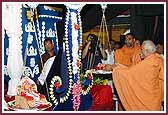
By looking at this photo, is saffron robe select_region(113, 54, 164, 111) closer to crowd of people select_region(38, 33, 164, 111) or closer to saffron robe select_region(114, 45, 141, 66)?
crowd of people select_region(38, 33, 164, 111)

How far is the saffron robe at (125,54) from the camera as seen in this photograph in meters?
4.42

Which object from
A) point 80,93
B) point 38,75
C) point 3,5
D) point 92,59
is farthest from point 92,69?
point 3,5

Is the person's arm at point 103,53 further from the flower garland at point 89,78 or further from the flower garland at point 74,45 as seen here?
the flower garland at point 74,45

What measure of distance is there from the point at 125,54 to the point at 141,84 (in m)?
0.77

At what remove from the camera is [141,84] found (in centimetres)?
377

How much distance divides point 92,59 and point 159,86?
875 millimetres

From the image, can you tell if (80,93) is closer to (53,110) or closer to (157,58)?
(53,110)

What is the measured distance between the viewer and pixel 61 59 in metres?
3.85

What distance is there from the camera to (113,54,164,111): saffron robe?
372 centimetres

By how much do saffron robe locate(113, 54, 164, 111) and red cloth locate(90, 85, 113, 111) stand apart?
0.92 feet

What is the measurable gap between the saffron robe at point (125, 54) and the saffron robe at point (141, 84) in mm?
619

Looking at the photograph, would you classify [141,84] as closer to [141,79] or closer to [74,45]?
[141,79]

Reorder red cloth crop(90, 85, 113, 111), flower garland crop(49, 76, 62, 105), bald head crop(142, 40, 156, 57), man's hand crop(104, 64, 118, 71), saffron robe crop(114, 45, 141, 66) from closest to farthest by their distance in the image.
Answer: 1. bald head crop(142, 40, 156, 57)
2. flower garland crop(49, 76, 62, 105)
3. man's hand crop(104, 64, 118, 71)
4. red cloth crop(90, 85, 113, 111)
5. saffron robe crop(114, 45, 141, 66)

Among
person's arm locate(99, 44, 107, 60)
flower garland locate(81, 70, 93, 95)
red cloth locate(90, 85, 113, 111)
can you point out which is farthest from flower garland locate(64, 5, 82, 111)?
person's arm locate(99, 44, 107, 60)
